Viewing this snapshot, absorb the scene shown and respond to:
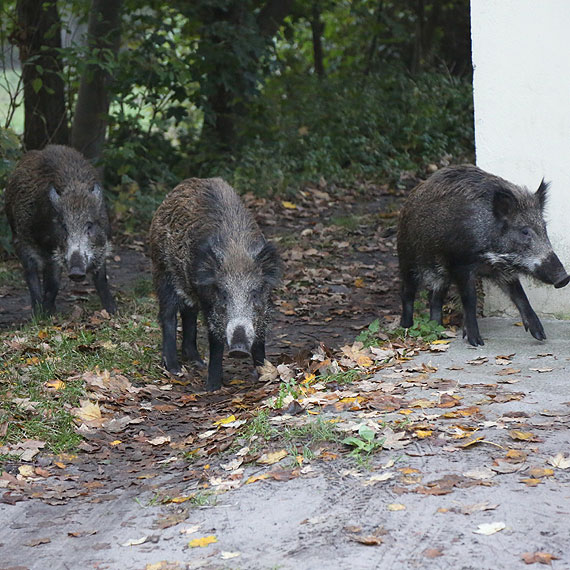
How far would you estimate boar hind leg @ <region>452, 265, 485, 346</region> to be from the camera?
6.98 metres

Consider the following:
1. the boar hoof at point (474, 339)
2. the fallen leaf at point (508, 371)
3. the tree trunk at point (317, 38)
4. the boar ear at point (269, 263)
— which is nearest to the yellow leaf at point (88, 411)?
the boar ear at point (269, 263)

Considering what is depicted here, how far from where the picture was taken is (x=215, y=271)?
6.62 meters

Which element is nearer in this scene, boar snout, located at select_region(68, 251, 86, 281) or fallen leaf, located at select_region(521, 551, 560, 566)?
fallen leaf, located at select_region(521, 551, 560, 566)

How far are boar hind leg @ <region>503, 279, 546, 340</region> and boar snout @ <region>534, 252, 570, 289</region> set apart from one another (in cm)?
26

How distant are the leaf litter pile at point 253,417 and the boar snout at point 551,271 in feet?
2.45

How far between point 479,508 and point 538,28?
4723mm

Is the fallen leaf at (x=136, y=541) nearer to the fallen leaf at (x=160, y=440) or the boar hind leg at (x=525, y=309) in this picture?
the fallen leaf at (x=160, y=440)

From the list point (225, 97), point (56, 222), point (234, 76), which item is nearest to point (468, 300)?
point (56, 222)

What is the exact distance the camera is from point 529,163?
25.0 ft

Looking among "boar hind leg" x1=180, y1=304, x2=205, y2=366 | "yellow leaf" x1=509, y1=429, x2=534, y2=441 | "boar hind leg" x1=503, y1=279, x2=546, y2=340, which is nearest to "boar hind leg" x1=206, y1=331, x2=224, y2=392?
"boar hind leg" x1=180, y1=304, x2=205, y2=366

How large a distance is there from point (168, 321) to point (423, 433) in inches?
119

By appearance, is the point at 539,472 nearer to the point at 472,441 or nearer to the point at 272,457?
the point at 472,441

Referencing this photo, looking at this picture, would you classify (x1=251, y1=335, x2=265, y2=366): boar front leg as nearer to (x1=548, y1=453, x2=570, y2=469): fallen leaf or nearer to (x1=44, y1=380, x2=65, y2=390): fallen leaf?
(x1=44, y1=380, x2=65, y2=390): fallen leaf

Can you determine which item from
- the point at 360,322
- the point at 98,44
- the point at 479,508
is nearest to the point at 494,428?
the point at 479,508
